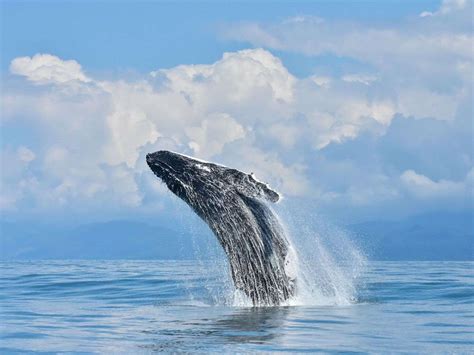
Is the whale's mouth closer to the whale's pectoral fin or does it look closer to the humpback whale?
the humpback whale

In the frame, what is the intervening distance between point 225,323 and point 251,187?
287 centimetres

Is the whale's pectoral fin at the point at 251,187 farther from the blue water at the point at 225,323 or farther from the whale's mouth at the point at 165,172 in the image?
the blue water at the point at 225,323

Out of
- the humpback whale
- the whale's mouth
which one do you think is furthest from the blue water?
the whale's mouth

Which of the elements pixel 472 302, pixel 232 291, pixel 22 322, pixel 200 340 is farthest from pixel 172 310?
pixel 472 302

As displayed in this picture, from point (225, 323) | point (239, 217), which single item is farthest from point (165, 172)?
point (225, 323)

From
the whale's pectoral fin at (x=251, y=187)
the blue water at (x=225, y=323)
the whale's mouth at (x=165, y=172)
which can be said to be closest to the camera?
the blue water at (x=225, y=323)

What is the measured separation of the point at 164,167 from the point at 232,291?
306cm

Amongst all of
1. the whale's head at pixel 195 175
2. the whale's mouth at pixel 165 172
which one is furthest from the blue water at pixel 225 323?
the whale's mouth at pixel 165 172

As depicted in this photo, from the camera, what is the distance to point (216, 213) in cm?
1648

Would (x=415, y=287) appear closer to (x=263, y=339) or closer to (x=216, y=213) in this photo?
(x=216, y=213)

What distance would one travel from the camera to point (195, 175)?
16.2m

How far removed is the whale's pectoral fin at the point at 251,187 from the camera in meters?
15.6

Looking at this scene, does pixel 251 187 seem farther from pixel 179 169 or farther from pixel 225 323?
pixel 225 323

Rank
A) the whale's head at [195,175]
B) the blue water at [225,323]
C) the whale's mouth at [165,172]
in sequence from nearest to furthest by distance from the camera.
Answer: the blue water at [225,323]
the whale's head at [195,175]
the whale's mouth at [165,172]
